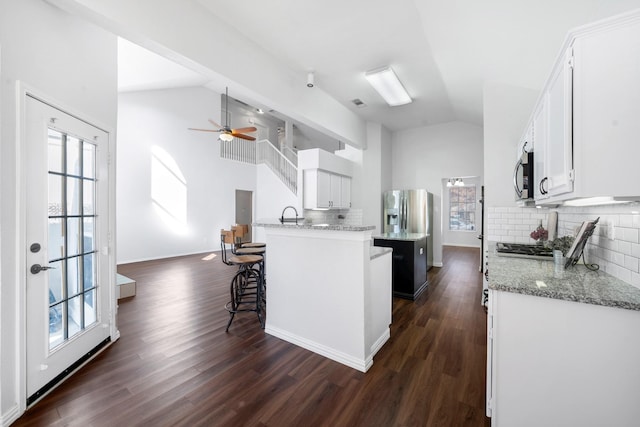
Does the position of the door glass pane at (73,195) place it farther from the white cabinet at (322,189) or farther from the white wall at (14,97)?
the white cabinet at (322,189)

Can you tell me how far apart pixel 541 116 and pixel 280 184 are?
20.9 feet

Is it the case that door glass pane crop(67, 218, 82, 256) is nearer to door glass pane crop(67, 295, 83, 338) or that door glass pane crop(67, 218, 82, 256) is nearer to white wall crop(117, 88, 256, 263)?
door glass pane crop(67, 295, 83, 338)

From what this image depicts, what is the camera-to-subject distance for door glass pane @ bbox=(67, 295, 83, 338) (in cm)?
212

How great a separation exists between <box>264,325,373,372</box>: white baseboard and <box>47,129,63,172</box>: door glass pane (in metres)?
2.26

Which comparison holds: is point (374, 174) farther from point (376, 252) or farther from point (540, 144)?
point (540, 144)

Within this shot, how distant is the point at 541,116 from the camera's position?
70.6 inches

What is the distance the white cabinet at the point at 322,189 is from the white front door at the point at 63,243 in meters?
3.70

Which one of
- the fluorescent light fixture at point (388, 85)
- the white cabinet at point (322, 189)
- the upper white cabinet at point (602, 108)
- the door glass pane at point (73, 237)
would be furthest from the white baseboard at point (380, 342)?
the white cabinet at point (322, 189)

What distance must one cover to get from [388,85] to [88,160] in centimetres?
380

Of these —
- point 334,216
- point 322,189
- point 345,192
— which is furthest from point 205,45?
point 334,216

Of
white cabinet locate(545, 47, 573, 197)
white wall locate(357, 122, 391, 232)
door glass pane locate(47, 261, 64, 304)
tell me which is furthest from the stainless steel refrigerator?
door glass pane locate(47, 261, 64, 304)

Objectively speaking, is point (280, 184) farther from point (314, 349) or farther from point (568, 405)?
point (568, 405)

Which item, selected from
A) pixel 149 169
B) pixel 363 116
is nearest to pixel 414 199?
pixel 363 116

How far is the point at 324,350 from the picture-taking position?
2.39 m
